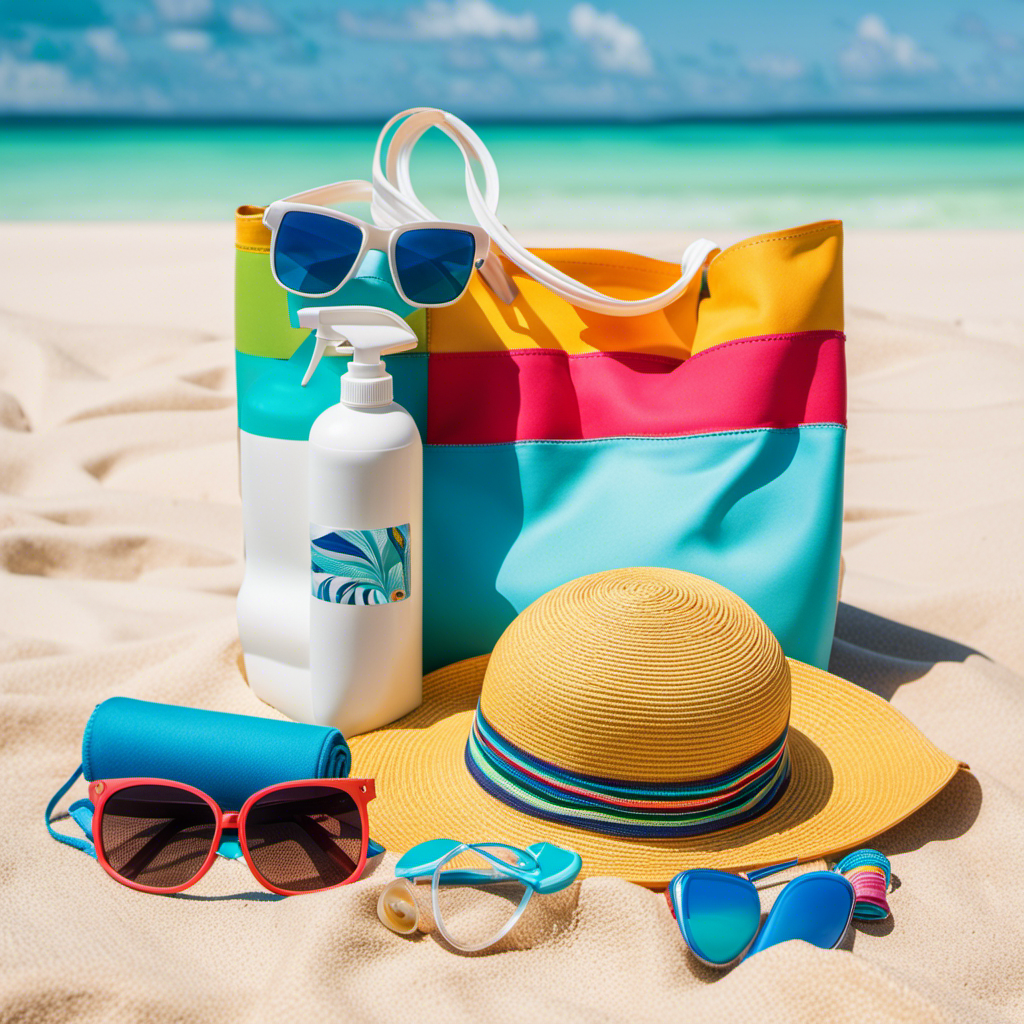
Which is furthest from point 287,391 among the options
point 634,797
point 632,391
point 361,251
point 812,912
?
point 812,912

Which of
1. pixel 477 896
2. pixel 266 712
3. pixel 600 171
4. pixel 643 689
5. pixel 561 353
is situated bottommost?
pixel 600 171

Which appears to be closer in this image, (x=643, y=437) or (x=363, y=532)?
(x=363, y=532)

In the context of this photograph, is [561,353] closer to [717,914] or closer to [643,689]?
[643,689]

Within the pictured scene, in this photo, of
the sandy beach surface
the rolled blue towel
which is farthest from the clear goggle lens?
the rolled blue towel

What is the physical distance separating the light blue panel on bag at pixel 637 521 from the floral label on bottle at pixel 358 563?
21cm

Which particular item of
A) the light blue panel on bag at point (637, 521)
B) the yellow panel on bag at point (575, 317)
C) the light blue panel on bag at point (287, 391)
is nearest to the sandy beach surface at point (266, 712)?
the light blue panel on bag at point (637, 521)

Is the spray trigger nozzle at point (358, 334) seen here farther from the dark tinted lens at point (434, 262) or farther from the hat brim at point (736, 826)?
the hat brim at point (736, 826)

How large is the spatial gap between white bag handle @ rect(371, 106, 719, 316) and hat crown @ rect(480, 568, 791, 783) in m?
0.53

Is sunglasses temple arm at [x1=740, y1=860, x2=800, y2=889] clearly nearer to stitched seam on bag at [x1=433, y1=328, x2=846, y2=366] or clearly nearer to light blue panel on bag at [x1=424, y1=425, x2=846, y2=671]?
light blue panel on bag at [x1=424, y1=425, x2=846, y2=671]

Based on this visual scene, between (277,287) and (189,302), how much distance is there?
14.6 feet

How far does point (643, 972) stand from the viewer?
1.13 metres

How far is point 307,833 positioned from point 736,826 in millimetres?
549

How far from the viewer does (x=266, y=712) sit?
5.54 feet

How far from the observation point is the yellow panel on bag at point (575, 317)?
5.57 feet
